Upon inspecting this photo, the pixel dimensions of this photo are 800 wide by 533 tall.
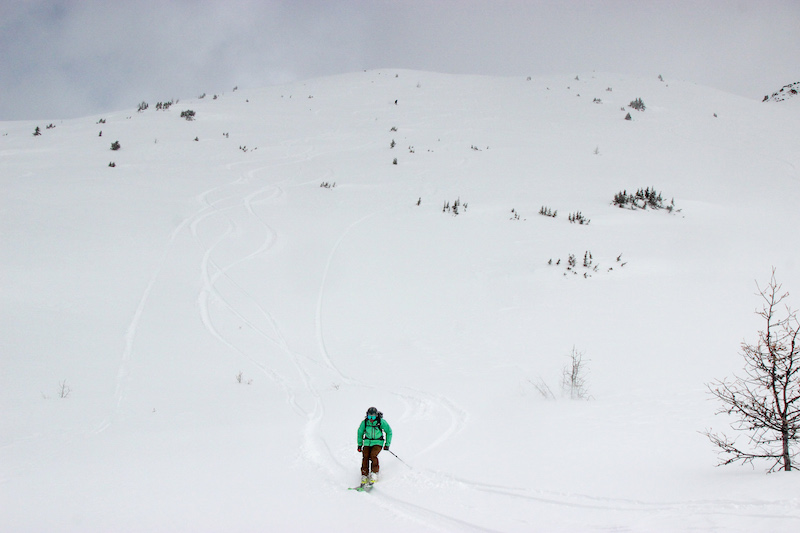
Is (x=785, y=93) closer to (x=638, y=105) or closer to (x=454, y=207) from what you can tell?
(x=638, y=105)

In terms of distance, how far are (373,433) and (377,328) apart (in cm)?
459

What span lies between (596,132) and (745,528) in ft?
76.4

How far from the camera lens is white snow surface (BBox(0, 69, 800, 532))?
14.4ft

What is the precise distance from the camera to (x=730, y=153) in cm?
2009

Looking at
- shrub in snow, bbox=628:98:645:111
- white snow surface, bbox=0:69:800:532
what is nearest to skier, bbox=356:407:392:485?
white snow surface, bbox=0:69:800:532

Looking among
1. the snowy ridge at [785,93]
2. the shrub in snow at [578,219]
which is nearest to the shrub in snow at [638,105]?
the snowy ridge at [785,93]

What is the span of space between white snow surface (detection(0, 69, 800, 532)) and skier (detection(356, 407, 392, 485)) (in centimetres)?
25

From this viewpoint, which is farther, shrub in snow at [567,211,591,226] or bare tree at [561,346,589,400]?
shrub in snow at [567,211,591,226]

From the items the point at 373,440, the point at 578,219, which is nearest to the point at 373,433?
the point at 373,440

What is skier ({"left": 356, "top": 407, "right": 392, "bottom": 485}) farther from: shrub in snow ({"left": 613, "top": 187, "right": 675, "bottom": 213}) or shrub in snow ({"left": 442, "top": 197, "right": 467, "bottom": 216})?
shrub in snow ({"left": 613, "top": 187, "right": 675, "bottom": 213})

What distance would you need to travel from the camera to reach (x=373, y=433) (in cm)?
534

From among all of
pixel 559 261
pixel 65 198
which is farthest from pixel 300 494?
pixel 65 198

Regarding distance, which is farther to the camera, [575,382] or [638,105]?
[638,105]

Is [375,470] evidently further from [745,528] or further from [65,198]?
[65,198]
